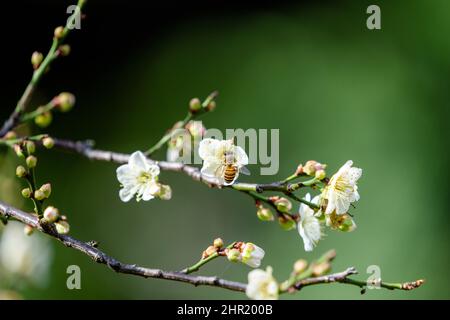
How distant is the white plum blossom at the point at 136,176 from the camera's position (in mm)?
788

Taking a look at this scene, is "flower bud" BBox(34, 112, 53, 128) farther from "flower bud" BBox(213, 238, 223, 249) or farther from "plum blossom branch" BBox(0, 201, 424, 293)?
"flower bud" BBox(213, 238, 223, 249)

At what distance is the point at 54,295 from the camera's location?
204 cm

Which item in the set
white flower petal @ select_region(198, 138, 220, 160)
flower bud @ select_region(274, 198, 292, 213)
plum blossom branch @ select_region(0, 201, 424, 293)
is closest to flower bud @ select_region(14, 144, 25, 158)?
plum blossom branch @ select_region(0, 201, 424, 293)

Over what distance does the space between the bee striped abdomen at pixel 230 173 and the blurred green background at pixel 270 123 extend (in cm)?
135

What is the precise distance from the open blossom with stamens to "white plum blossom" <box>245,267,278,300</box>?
12cm

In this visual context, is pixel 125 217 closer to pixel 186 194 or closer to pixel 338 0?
pixel 186 194

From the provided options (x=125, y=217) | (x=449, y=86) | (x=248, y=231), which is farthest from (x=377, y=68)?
(x=125, y=217)

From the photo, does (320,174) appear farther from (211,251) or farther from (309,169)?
(211,251)

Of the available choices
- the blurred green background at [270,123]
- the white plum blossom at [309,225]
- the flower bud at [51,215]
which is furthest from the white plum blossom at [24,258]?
the blurred green background at [270,123]

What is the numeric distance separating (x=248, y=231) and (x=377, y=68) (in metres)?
0.91

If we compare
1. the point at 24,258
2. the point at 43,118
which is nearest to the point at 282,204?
the point at 43,118

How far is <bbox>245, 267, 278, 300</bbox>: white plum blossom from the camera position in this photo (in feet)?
2.01

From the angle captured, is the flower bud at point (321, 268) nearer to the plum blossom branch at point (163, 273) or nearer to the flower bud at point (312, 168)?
the plum blossom branch at point (163, 273)
